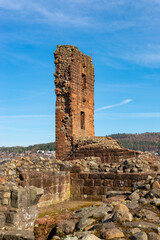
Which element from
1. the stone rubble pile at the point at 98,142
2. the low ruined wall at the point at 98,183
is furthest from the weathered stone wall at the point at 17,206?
the stone rubble pile at the point at 98,142

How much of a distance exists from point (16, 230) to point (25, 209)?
40 centimetres

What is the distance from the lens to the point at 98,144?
14898mm

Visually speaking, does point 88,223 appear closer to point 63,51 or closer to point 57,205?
point 57,205

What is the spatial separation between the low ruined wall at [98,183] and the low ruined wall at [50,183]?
301 mm

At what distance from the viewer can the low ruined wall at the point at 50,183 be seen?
790cm

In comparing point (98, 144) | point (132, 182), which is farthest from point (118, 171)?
point (98, 144)

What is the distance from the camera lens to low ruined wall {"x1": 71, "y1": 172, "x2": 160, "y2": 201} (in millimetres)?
8875

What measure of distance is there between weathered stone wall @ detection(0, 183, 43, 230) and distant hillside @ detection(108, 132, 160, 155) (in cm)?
6701

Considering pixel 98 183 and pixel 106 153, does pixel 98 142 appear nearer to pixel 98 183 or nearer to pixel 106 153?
pixel 106 153

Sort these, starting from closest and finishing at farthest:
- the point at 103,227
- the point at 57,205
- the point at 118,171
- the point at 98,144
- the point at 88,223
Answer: the point at 103,227
the point at 88,223
the point at 57,205
the point at 118,171
the point at 98,144

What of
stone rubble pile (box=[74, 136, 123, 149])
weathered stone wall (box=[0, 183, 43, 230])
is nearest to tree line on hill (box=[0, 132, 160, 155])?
stone rubble pile (box=[74, 136, 123, 149])

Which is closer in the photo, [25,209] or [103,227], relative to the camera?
[103,227]

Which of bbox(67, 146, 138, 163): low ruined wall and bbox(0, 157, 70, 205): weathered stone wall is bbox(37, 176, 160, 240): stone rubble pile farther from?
bbox(67, 146, 138, 163): low ruined wall

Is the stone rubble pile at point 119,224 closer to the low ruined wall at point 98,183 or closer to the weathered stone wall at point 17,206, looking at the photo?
the weathered stone wall at point 17,206
